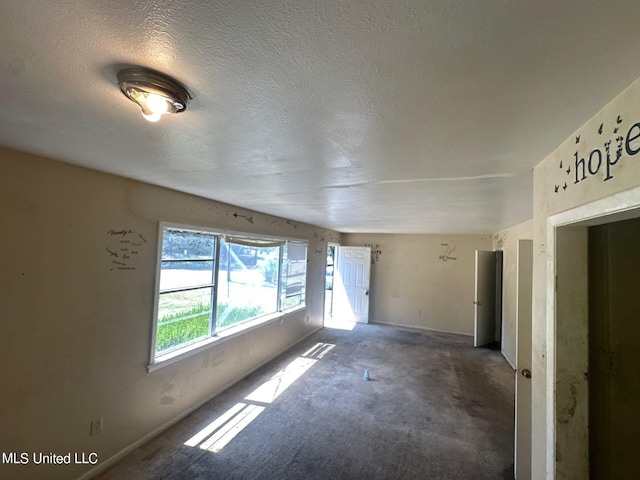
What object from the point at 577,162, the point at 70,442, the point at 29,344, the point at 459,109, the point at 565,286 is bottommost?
the point at 70,442

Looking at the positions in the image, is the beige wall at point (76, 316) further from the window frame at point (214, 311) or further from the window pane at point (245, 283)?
the window pane at point (245, 283)

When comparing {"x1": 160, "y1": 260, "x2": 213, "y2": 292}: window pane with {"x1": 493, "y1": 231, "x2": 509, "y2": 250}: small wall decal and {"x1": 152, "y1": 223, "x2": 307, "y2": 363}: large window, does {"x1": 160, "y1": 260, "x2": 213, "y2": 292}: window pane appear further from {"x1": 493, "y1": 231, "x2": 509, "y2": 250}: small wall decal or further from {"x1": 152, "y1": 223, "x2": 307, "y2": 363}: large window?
{"x1": 493, "y1": 231, "x2": 509, "y2": 250}: small wall decal

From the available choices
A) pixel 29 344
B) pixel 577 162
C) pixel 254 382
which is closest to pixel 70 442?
pixel 29 344

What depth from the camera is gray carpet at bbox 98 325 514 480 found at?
7.47 feet

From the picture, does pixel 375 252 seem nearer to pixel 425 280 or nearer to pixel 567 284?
pixel 425 280

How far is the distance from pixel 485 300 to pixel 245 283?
4.66 metres

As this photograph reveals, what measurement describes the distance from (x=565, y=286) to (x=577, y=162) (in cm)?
55

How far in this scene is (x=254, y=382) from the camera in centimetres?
372

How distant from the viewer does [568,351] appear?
1238mm

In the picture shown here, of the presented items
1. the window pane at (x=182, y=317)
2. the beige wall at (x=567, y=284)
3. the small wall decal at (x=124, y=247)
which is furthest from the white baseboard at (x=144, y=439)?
the beige wall at (x=567, y=284)

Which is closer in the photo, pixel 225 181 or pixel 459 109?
pixel 459 109

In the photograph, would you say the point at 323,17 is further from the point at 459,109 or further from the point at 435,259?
the point at 435,259

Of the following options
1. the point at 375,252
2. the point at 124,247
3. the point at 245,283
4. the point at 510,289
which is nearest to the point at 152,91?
the point at 124,247

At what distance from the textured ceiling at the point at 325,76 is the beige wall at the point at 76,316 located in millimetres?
435
